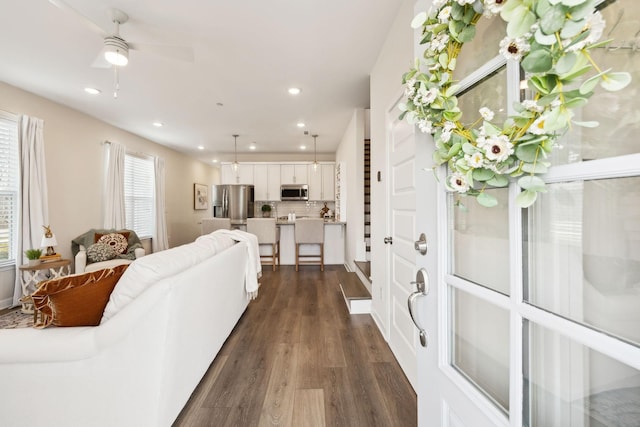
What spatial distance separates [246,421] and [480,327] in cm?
147

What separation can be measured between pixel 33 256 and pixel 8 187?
95cm

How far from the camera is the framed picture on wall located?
818 centimetres

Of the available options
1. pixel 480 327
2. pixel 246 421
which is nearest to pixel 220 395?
pixel 246 421

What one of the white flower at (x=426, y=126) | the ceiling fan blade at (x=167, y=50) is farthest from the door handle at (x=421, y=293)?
the ceiling fan blade at (x=167, y=50)

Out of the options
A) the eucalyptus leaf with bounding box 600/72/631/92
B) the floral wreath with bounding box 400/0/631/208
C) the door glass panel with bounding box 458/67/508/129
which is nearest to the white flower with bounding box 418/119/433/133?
the floral wreath with bounding box 400/0/631/208

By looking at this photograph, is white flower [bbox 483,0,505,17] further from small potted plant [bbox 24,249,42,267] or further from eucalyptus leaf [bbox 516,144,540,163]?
small potted plant [bbox 24,249,42,267]

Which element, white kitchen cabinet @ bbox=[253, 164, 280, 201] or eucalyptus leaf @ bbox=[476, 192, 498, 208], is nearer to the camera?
eucalyptus leaf @ bbox=[476, 192, 498, 208]

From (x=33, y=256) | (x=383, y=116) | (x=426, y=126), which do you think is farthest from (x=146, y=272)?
(x=33, y=256)

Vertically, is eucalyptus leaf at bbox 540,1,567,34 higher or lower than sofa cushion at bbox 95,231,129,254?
higher

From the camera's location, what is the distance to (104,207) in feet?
15.5

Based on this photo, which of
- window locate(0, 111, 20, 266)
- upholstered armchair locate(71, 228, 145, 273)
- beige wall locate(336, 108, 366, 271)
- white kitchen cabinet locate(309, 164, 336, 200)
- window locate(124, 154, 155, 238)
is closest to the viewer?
window locate(0, 111, 20, 266)

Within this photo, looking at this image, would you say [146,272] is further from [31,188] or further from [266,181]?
[266,181]

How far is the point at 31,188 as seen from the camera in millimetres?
3459

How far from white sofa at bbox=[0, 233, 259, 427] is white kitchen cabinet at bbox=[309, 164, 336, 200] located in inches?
214
